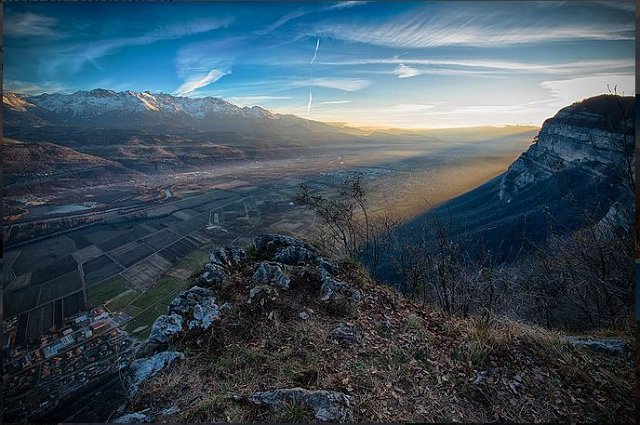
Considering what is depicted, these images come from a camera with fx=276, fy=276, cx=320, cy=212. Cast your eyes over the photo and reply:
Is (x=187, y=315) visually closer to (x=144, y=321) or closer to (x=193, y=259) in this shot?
(x=144, y=321)

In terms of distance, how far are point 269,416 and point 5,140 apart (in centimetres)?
526

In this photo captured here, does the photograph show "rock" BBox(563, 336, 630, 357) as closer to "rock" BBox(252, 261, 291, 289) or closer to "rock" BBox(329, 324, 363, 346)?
"rock" BBox(329, 324, 363, 346)

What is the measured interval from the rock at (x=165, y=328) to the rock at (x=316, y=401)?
1331 mm

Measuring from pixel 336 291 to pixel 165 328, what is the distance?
220 centimetres

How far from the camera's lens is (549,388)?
2.57 metres

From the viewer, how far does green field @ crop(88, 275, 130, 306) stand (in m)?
4.56

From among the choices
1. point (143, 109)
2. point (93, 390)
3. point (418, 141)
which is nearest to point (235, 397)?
point (93, 390)

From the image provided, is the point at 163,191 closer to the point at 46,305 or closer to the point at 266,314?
the point at 46,305

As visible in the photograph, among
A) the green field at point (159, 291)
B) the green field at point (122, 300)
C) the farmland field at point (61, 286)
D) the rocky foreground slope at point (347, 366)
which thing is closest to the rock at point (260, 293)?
the rocky foreground slope at point (347, 366)

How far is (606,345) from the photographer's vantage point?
3008 mm

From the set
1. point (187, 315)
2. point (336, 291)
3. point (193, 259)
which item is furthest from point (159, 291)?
point (336, 291)

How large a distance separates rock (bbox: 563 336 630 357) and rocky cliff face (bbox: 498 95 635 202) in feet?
33.3

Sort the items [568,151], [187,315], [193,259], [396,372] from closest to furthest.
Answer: [396,372]
[187,315]
[193,259]
[568,151]

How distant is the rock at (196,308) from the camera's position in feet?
11.0
